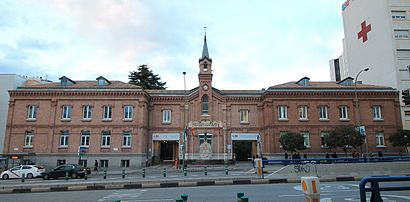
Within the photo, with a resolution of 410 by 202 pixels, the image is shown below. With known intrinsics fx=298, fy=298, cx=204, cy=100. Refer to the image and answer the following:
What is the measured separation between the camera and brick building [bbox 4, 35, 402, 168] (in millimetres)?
39125

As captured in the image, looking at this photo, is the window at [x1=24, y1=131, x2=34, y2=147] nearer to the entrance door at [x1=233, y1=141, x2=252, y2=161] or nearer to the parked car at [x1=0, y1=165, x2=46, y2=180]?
the parked car at [x1=0, y1=165, x2=46, y2=180]

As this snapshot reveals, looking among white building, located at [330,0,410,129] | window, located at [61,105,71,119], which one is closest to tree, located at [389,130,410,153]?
white building, located at [330,0,410,129]

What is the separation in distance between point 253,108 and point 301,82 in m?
7.80

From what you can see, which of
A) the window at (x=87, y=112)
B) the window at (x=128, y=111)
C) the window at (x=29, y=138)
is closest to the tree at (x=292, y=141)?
the window at (x=128, y=111)

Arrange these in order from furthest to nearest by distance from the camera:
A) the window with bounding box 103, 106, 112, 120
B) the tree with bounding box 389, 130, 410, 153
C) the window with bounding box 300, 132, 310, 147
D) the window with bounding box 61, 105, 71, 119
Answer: the window with bounding box 103, 106, 112, 120 → the window with bounding box 61, 105, 71, 119 → the window with bounding box 300, 132, 310, 147 → the tree with bounding box 389, 130, 410, 153

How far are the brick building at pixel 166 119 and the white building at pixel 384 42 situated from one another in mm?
4698

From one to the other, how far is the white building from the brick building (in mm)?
4698

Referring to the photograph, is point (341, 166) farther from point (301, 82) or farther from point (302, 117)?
point (301, 82)

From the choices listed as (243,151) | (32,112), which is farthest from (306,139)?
(32,112)

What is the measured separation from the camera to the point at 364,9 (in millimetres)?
50844

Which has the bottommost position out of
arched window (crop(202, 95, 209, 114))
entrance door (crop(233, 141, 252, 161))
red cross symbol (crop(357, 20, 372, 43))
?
entrance door (crop(233, 141, 252, 161))

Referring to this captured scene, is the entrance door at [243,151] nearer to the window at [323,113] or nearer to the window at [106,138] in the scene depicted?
the window at [323,113]

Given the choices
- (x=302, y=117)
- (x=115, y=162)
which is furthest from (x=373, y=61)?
Result: (x=115, y=162)

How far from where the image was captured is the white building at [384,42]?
143ft
